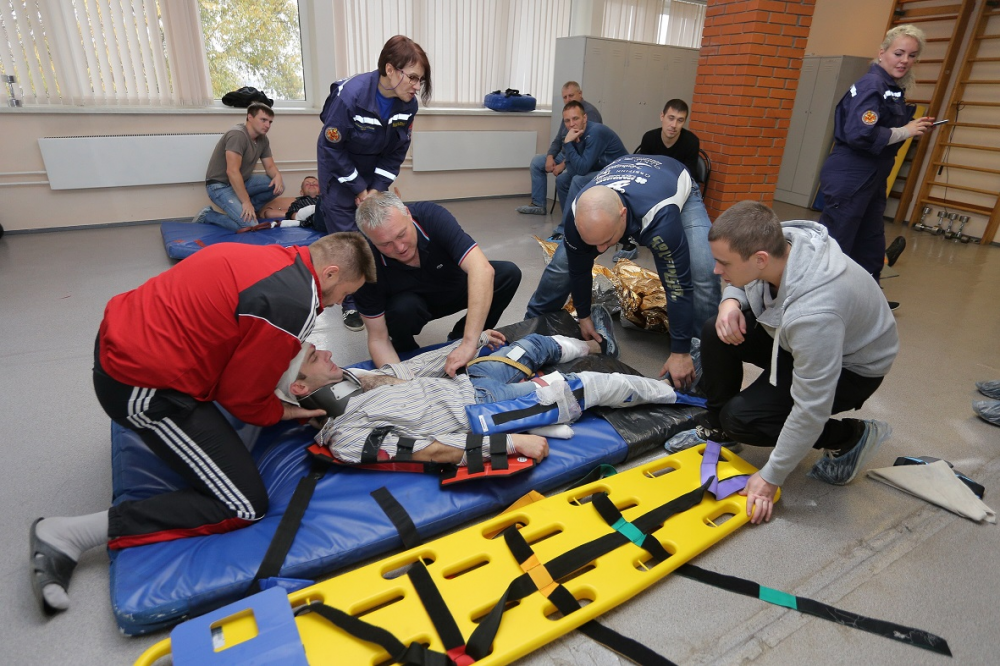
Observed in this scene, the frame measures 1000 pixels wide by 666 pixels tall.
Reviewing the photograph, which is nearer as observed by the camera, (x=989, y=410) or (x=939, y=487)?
(x=939, y=487)

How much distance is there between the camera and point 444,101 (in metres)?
6.51

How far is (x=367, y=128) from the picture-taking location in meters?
3.25

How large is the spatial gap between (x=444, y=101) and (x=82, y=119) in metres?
3.47

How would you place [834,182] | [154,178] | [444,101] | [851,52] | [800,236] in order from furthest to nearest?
[851,52], [444,101], [154,178], [834,182], [800,236]

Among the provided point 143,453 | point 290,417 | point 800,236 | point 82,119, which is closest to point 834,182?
point 800,236

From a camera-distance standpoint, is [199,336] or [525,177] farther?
[525,177]

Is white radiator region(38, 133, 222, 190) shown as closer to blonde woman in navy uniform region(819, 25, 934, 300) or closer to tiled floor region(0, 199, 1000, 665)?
tiled floor region(0, 199, 1000, 665)

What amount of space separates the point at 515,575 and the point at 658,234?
1542 millimetres

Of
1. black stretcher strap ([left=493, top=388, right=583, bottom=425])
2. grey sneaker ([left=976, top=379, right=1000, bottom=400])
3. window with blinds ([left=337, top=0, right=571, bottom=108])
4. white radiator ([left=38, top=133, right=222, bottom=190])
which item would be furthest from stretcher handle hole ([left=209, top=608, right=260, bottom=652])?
window with blinds ([left=337, top=0, right=571, bottom=108])

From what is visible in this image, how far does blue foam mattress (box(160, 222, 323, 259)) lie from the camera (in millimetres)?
4305

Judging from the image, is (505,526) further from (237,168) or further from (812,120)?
(812,120)

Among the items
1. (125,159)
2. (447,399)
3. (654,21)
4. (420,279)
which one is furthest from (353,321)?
(654,21)

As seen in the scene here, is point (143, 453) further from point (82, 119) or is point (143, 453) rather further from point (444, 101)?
point (444, 101)

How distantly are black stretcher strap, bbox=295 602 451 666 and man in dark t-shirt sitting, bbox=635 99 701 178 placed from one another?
14.3ft
